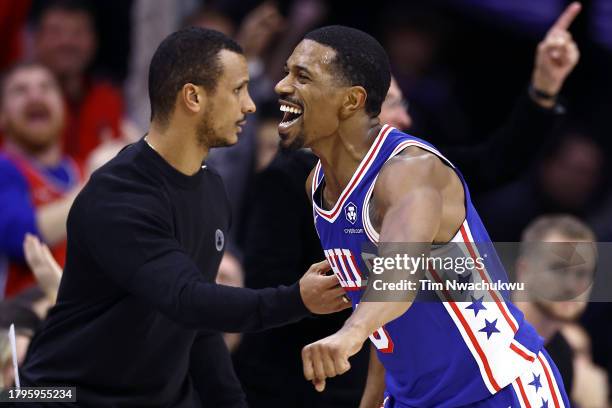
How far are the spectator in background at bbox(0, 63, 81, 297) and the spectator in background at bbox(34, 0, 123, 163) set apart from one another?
341 millimetres

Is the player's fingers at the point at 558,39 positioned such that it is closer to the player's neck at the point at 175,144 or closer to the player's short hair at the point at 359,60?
the player's short hair at the point at 359,60

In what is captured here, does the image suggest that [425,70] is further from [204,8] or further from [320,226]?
[320,226]

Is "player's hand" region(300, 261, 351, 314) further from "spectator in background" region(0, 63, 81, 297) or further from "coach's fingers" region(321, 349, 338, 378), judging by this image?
"spectator in background" region(0, 63, 81, 297)

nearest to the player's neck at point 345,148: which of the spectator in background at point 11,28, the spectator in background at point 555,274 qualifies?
the spectator in background at point 555,274

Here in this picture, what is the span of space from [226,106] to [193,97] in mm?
115

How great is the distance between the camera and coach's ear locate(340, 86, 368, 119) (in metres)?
3.97

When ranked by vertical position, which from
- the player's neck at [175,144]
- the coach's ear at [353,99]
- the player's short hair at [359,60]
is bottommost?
the player's neck at [175,144]

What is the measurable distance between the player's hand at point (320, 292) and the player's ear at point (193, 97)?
66 cm

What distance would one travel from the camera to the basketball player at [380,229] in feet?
12.7

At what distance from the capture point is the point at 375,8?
349 inches

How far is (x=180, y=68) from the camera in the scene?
425 centimetres

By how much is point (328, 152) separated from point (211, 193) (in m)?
0.54

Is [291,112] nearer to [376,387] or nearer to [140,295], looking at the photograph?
[140,295]

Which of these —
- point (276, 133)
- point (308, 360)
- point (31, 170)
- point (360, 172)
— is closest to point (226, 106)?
point (360, 172)
